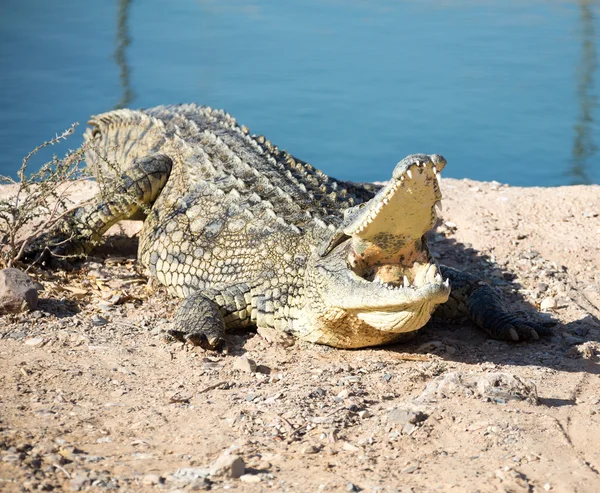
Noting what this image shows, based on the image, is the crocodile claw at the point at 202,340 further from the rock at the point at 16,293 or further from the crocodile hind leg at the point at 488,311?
the crocodile hind leg at the point at 488,311

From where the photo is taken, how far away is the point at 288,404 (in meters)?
3.89

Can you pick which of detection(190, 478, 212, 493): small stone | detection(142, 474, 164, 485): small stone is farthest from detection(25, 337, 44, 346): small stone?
detection(190, 478, 212, 493): small stone

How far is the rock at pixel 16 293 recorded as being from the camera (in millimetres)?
4930

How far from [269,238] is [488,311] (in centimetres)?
145

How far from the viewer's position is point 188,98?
1317cm

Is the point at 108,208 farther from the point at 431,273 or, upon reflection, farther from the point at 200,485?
the point at 200,485

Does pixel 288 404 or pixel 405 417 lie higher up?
pixel 405 417

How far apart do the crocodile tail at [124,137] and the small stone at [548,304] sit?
3205 millimetres

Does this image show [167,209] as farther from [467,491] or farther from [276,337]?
[467,491]

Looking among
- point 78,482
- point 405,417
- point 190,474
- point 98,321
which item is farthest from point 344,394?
point 98,321

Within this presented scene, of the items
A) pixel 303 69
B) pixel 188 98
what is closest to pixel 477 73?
pixel 303 69

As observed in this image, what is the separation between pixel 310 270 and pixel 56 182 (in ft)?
7.11

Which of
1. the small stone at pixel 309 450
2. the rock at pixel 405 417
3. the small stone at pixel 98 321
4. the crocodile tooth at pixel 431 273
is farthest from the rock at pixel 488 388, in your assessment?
the small stone at pixel 98 321

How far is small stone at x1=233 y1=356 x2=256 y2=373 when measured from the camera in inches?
175
